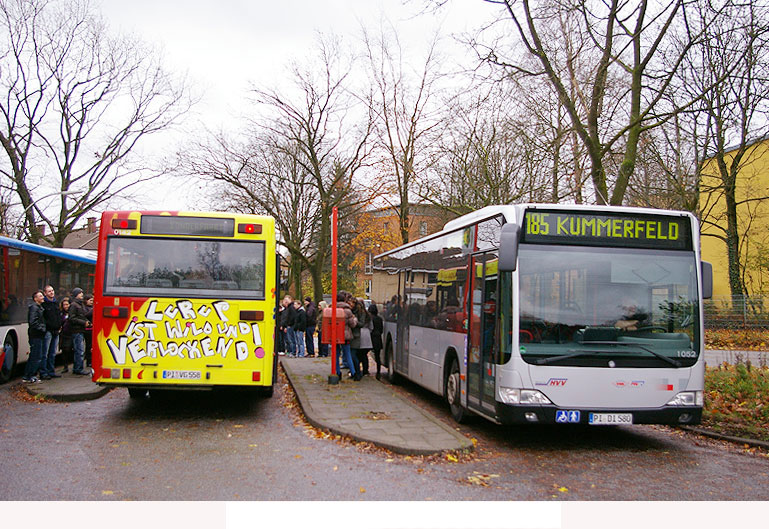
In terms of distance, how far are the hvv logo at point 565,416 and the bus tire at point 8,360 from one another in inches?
423

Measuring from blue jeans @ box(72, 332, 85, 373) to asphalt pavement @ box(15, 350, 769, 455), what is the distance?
24 centimetres

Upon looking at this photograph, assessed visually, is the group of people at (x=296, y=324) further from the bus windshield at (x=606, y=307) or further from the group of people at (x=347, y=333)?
the bus windshield at (x=606, y=307)

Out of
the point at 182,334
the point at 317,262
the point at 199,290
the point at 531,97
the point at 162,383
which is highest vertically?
the point at 531,97

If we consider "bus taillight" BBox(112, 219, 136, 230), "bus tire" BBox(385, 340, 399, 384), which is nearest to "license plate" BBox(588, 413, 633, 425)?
"bus taillight" BBox(112, 219, 136, 230)

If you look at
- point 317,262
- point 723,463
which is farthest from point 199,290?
point 317,262

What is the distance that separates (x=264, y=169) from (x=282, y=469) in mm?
28870

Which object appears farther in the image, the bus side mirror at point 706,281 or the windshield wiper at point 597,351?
the bus side mirror at point 706,281

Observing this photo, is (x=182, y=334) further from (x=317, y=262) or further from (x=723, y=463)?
(x=317, y=262)

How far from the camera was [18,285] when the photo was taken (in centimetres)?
1474

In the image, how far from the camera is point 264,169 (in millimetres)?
34844

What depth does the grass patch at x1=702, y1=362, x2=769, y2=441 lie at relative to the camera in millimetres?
9828

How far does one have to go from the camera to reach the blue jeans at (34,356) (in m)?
13.1

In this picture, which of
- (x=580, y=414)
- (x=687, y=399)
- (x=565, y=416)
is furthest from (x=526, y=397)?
(x=687, y=399)

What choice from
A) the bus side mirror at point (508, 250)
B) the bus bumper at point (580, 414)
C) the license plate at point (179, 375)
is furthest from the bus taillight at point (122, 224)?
the bus bumper at point (580, 414)
